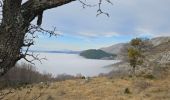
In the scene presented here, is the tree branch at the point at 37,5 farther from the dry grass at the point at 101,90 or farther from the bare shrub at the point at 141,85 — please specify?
the bare shrub at the point at 141,85

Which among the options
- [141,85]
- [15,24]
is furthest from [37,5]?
[141,85]

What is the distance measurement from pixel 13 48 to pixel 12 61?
0.19 m

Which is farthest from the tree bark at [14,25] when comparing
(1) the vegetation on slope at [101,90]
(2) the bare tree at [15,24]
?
(1) the vegetation on slope at [101,90]

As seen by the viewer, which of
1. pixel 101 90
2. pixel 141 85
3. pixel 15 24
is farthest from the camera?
pixel 101 90

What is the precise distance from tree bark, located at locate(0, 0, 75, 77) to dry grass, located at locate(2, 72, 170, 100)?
113 feet

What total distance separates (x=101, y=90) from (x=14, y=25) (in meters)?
43.5

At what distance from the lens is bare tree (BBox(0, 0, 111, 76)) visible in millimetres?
5648

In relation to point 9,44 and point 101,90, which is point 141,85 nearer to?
point 101,90

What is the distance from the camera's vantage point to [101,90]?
4881 centimetres

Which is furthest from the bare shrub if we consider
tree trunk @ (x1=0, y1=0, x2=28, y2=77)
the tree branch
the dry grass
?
tree trunk @ (x1=0, y1=0, x2=28, y2=77)

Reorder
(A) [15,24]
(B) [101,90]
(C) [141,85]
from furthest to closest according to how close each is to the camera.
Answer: (B) [101,90] → (C) [141,85] → (A) [15,24]

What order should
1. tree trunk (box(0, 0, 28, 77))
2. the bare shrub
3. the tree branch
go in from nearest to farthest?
tree trunk (box(0, 0, 28, 77)) → the tree branch → the bare shrub

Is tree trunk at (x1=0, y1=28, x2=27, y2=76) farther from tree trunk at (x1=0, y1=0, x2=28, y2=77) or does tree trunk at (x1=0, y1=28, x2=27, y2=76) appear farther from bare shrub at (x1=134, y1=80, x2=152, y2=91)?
bare shrub at (x1=134, y1=80, x2=152, y2=91)

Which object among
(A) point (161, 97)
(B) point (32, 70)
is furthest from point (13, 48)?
(B) point (32, 70)
